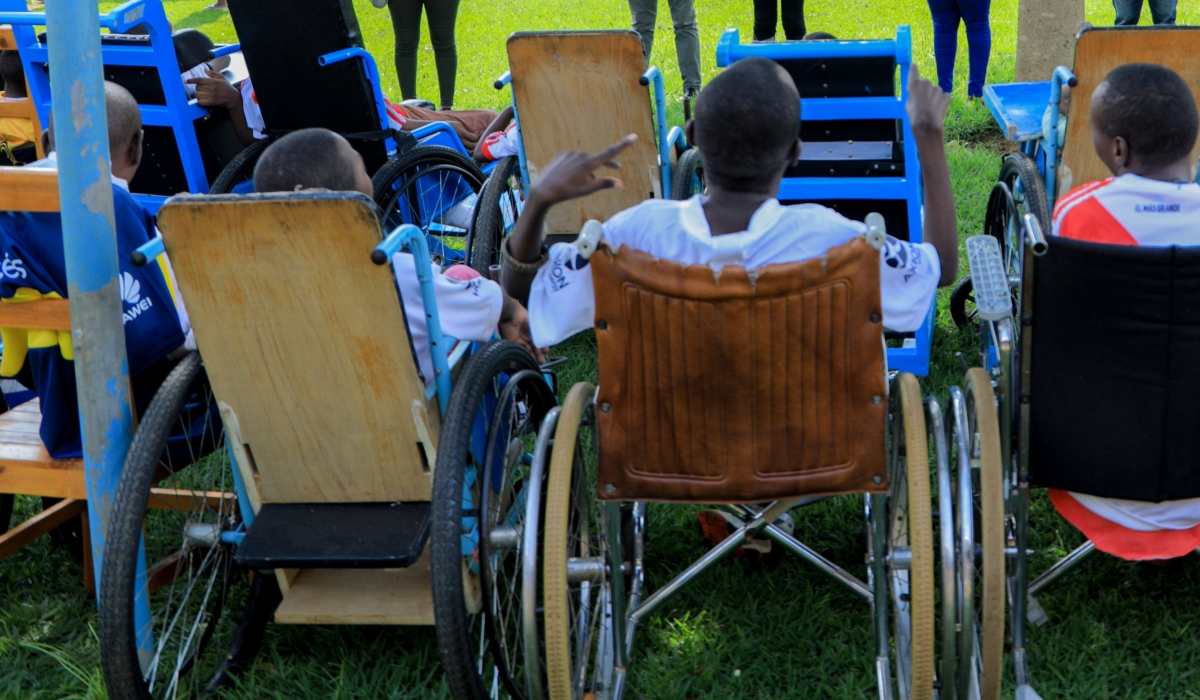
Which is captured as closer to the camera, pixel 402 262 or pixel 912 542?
pixel 912 542

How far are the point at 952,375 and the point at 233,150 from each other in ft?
9.53

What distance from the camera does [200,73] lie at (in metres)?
4.47

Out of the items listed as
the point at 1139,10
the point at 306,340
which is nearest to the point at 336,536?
the point at 306,340

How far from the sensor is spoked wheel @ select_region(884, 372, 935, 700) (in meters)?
1.92

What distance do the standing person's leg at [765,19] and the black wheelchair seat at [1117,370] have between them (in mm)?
5312

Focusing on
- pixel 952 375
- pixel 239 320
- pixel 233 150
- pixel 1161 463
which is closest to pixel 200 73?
pixel 233 150

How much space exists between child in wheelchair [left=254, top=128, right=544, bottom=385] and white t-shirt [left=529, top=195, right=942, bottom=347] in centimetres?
30

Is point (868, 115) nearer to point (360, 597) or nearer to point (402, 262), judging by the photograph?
point (402, 262)

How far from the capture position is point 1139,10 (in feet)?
23.6

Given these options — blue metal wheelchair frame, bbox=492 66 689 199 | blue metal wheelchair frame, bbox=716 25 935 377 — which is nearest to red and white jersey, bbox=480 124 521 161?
blue metal wheelchair frame, bbox=492 66 689 199

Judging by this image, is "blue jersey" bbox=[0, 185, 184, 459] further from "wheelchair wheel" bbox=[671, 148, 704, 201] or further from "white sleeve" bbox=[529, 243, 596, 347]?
"wheelchair wheel" bbox=[671, 148, 704, 201]

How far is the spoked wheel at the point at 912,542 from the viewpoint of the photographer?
1924 millimetres

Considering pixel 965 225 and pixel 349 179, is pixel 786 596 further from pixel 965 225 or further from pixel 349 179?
pixel 965 225

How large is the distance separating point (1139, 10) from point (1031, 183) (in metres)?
4.69
